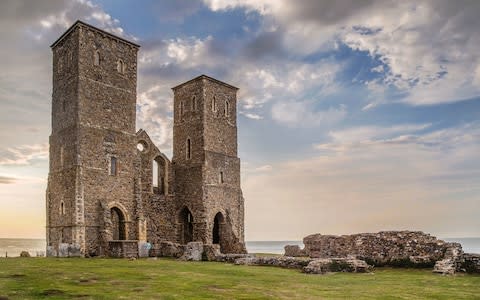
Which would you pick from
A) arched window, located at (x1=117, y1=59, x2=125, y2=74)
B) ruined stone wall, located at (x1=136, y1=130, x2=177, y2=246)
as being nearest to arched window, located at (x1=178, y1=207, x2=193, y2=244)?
ruined stone wall, located at (x1=136, y1=130, x2=177, y2=246)

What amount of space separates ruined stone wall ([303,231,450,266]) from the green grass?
5.25 feet

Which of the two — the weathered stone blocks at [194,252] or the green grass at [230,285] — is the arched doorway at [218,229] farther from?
the green grass at [230,285]

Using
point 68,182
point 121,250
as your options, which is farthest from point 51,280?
point 68,182

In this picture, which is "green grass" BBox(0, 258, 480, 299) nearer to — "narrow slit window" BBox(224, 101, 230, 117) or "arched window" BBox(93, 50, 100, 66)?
"arched window" BBox(93, 50, 100, 66)

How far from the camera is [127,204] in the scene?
1235 inches

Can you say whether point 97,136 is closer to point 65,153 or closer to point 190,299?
point 65,153

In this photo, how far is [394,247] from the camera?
20.2 meters

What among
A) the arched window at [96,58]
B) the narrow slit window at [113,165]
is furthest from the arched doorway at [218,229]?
the arched window at [96,58]

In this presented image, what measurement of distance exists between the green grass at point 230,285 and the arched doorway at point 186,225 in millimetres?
19074

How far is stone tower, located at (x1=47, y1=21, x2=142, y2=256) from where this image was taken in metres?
28.7

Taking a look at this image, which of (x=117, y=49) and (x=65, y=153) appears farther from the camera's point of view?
(x=117, y=49)

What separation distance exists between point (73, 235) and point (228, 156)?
1443cm

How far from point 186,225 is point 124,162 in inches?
326

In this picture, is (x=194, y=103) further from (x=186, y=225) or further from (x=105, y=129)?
(x=186, y=225)
